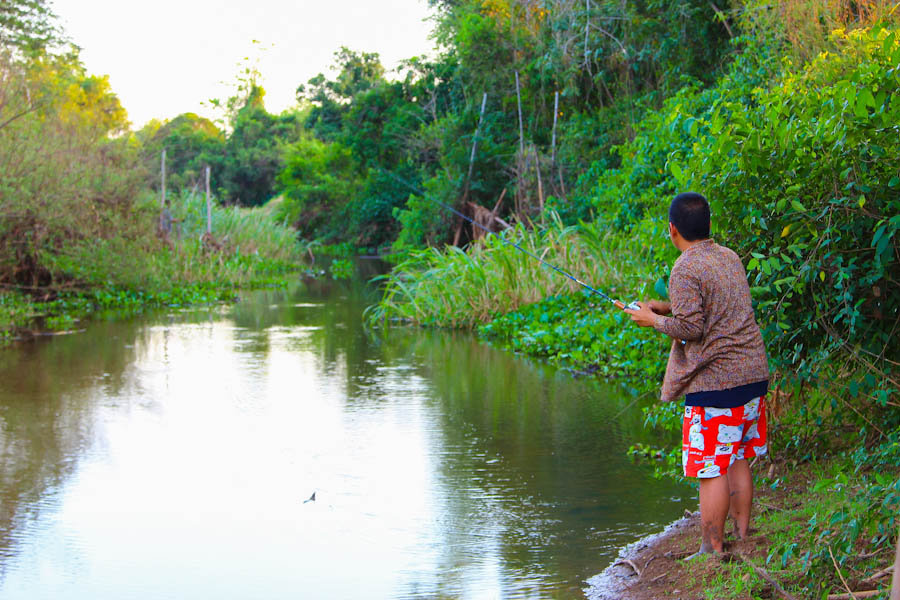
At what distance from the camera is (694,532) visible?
5.12 m

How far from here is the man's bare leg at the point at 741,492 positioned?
15.0 feet

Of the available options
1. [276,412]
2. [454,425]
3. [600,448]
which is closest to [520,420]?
[454,425]

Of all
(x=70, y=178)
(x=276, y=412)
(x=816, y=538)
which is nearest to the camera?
(x=816, y=538)

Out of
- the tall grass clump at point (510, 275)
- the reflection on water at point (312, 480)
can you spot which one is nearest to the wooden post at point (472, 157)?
the tall grass clump at point (510, 275)

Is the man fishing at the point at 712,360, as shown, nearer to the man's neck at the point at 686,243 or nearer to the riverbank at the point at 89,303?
the man's neck at the point at 686,243

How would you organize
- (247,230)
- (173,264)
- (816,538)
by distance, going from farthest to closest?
(247,230), (173,264), (816,538)

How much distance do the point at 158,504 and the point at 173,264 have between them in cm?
1548

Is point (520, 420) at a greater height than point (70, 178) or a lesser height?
lesser

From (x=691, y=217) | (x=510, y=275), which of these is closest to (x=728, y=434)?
(x=691, y=217)

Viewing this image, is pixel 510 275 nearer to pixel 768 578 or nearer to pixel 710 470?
pixel 710 470

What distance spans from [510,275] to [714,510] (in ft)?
32.2

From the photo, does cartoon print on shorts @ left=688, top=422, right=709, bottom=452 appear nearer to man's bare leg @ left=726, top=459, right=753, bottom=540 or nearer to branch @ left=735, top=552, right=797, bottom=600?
man's bare leg @ left=726, top=459, right=753, bottom=540

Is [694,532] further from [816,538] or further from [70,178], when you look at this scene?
[70,178]

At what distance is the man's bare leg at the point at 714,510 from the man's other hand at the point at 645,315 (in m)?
0.74
